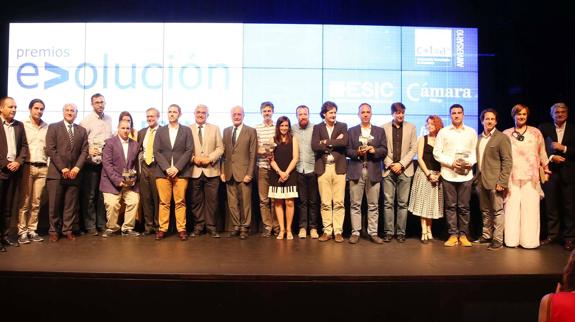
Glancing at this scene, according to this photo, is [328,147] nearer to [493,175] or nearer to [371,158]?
[371,158]

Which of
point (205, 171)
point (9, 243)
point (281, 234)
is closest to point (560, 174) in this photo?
point (281, 234)

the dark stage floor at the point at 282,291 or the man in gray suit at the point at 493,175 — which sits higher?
the man in gray suit at the point at 493,175

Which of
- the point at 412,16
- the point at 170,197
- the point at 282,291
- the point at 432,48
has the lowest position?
the point at 282,291

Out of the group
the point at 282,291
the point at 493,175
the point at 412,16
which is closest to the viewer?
the point at 282,291

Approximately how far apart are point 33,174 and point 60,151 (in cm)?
41

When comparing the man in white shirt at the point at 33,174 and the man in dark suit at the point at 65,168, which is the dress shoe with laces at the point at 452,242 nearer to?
the man in dark suit at the point at 65,168

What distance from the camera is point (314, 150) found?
5.21 meters

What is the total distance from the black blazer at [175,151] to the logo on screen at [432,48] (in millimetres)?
3374

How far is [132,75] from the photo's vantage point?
640 centimetres

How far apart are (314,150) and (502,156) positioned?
2.04m

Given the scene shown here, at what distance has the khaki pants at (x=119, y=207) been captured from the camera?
5.44m

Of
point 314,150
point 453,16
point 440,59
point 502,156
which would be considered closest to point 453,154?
point 502,156

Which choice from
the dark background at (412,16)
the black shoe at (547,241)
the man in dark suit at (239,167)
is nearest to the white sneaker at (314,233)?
the man in dark suit at (239,167)

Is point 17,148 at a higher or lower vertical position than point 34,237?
higher
